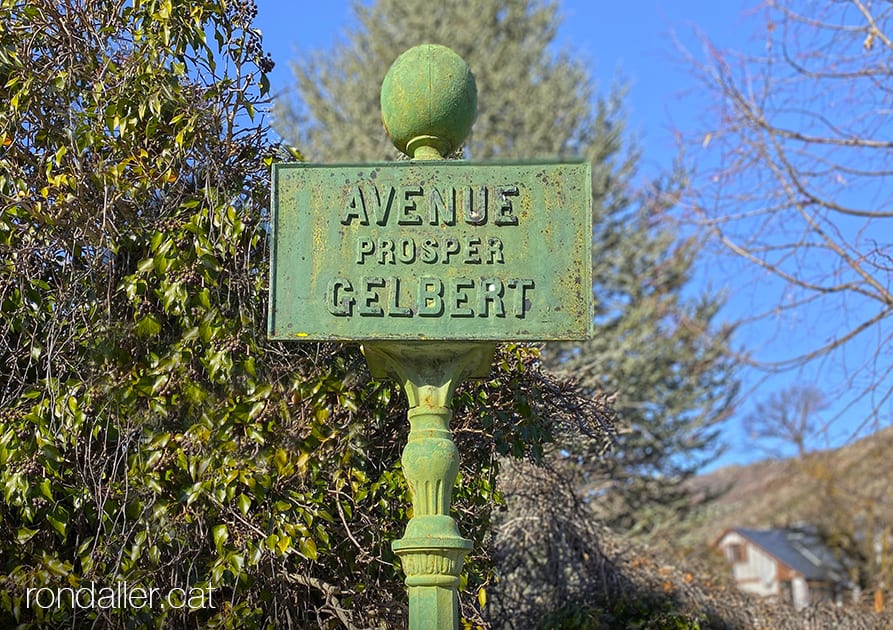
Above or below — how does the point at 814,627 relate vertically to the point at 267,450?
below

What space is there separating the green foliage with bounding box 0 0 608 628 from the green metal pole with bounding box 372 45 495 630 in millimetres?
971

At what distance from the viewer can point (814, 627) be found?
772cm

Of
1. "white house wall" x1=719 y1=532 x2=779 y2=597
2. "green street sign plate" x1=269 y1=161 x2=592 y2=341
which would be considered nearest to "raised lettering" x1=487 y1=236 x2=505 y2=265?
"green street sign plate" x1=269 y1=161 x2=592 y2=341

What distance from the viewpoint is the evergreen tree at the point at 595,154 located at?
1375 centimetres

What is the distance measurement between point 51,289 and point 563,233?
2.39 m

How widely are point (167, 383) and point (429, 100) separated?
1738 millimetres

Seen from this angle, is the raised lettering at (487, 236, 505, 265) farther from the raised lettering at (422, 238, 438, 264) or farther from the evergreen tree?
the evergreen tree

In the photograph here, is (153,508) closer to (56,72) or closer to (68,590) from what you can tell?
(68,590)

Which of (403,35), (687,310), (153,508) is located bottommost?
(153,508)

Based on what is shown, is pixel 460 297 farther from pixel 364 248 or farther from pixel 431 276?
pixel 364 248

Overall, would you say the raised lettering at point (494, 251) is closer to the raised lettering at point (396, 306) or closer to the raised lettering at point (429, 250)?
the raised lettering at point (429, 250)

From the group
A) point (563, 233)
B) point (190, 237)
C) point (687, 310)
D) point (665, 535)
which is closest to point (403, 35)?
point (687, 310)

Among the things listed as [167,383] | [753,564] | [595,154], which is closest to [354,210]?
[167,383]

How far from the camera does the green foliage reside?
4.16 metres
